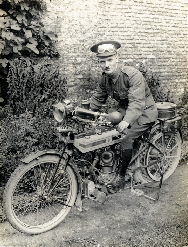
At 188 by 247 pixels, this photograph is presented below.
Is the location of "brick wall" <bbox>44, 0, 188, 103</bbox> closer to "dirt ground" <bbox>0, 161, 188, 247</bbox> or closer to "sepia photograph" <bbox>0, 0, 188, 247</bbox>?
"sepia photograph" <bbox>0, 0, 188, 247</bbox>

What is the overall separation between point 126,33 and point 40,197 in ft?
15.1

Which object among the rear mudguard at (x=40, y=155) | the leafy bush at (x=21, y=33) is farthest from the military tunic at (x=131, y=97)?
the leafy bush at (x=21, y=33)

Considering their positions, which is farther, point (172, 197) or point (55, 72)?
point (55, 72)

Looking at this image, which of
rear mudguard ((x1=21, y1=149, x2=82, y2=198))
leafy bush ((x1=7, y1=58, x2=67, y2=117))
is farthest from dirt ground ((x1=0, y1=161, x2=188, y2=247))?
leafy bush ((x1=7, y1=58, x2=67, y2=117))

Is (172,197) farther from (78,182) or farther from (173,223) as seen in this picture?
(78,182)

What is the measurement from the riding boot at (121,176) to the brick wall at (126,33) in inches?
111

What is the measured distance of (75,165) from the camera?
118 inches

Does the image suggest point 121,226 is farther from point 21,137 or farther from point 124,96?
point 21,137

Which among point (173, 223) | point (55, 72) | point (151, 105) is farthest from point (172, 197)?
point (55, 72)

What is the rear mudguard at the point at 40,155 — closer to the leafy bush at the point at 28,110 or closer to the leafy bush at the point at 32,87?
the leafy bush at the point at 28,110

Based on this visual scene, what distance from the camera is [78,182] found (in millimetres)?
3051

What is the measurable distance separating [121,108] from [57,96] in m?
1.80

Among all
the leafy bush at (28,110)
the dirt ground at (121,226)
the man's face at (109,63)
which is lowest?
the dirt ground at (121,226)

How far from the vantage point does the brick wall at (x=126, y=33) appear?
5.30 m
